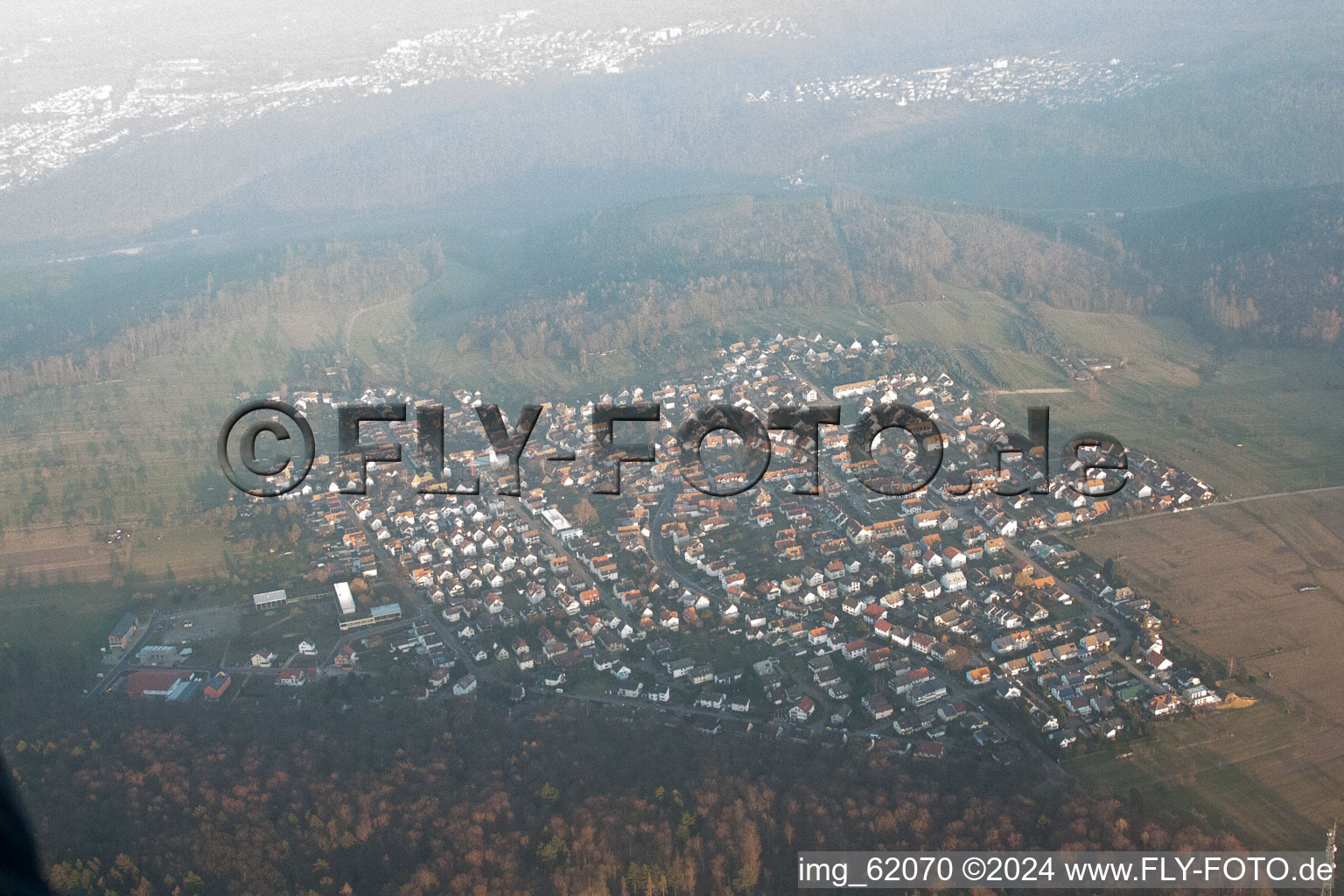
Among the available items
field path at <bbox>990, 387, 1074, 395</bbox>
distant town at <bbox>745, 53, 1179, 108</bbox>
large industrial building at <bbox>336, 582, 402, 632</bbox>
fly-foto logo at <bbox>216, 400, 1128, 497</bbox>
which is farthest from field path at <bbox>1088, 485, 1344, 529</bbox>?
distant town at <bbox>745, 53, 1179, 108</bbox>


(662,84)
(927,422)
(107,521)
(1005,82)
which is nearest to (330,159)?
(662,84)

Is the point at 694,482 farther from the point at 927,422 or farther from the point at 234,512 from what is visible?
the point at 234,512

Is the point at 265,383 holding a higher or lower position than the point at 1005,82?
lower

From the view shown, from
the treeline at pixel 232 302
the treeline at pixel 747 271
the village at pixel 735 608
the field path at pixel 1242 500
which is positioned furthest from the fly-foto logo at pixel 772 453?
the treeline at pixel 232 302

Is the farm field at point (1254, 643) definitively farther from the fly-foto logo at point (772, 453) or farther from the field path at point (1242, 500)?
the fly-foto logo at point (772, 453)

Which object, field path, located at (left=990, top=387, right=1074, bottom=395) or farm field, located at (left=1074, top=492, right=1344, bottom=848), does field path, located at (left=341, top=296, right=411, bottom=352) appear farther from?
farm field, located at (left=1074, top=492, right=1344, bottom=848)
